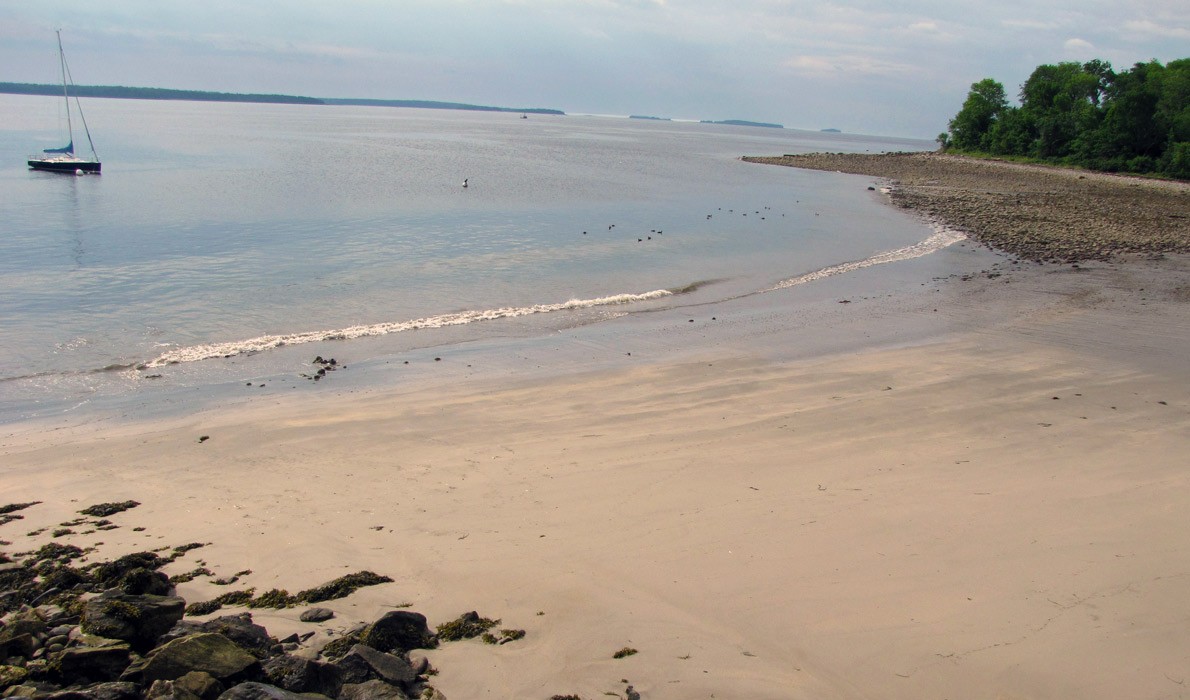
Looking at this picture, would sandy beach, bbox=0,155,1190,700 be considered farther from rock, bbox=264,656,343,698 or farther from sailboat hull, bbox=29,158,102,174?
sailboat hull, bbox=29,158,102,174

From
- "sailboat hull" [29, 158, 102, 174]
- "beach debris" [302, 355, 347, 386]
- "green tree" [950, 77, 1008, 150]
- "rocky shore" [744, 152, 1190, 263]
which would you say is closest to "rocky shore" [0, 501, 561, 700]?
"beach debris" [302, 355, 347, 386]

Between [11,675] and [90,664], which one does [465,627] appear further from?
[11,675]

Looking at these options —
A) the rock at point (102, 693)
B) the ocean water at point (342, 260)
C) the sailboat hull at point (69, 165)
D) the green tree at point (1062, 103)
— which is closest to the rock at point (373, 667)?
the rock at point (102, 693)

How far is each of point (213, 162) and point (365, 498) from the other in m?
68.2

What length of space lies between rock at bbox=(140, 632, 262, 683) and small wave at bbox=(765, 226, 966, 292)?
19.7 m

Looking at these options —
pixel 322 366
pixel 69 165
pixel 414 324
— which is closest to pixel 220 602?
pixel 322 366

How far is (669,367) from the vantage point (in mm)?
14352

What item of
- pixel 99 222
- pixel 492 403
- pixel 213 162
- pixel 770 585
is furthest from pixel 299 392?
pixel 213 162

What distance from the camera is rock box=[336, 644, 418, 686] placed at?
5.16 meters

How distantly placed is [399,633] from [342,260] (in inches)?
888

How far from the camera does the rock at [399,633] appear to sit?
5629 mm

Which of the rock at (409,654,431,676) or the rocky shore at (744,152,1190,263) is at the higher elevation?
the rocky shore at (744,152,1190,263)

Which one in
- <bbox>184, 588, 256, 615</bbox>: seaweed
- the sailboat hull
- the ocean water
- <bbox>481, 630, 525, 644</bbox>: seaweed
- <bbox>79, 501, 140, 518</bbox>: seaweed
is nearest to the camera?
<bbox>481, 630, 525, 644</bbox>: seaweed

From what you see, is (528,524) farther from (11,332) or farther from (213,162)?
(213,162)
